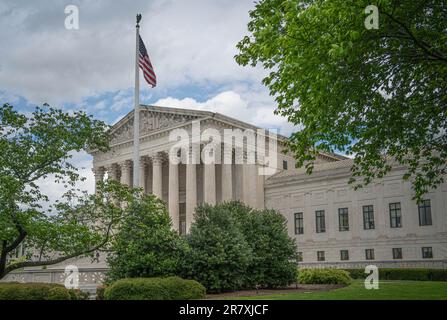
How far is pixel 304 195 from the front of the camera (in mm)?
61094

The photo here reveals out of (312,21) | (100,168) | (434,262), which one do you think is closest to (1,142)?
(312,21)

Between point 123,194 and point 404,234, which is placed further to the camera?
point 404,234

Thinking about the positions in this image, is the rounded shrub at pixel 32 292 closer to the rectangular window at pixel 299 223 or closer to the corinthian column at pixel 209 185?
the corinthian column at pixel 209 185

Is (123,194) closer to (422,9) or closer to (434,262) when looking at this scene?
(422,9)

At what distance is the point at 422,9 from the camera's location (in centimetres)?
1752

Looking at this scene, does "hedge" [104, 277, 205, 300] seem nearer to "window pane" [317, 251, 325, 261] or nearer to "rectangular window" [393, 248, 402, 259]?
"rectangular window" [393, 248, 402, 259]

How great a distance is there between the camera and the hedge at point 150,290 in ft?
75.8

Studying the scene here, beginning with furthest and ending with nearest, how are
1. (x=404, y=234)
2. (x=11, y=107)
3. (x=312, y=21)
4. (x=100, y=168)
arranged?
(x=100, y=168), (x=404, y=234), (x=11, y=107), (x=312, y=21)

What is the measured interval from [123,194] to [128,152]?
50.6m

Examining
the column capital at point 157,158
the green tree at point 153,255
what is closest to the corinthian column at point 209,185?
the column capital at point 157,158

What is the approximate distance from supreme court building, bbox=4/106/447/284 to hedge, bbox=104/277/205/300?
27.8 metres

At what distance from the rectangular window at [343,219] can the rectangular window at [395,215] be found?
5317 millimetres

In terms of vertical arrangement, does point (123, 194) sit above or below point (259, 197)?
below

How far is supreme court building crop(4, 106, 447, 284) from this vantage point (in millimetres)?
50406
